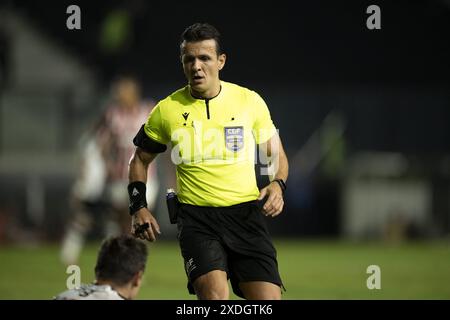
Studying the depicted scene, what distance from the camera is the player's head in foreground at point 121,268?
19.6 ft

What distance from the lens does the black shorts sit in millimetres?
6965

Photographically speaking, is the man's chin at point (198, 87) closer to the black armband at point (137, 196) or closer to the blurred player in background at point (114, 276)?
the black armband at point (137, 196)

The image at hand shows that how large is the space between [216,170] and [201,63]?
2.47 ft

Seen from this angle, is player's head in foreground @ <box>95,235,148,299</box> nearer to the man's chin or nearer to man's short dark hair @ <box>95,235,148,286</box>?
man's short dark hair @ <box>95,235,148,286</box>

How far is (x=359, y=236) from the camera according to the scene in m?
22.9

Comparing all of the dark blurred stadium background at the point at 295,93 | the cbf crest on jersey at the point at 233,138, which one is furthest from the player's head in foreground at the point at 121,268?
the dark blurred stadium background at the point at 295,93

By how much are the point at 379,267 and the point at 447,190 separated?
8650 millimetres

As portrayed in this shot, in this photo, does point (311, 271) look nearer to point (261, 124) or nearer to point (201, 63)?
point (261, 124)

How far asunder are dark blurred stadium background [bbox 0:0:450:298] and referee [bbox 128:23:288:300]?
44.3 feet

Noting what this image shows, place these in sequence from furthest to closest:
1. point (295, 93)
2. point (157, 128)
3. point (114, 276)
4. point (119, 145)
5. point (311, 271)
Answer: point (295, 93)
point (311, 271)
point (119, 145)
point (157, 128)
point (114, 276)

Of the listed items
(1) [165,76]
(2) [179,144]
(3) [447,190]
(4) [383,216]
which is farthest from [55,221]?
(2) [179,144]

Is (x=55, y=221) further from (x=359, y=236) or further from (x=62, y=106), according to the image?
(x=359, y=236)

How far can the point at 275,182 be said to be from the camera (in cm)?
717

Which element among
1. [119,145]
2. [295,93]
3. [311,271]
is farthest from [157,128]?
[295,93]
